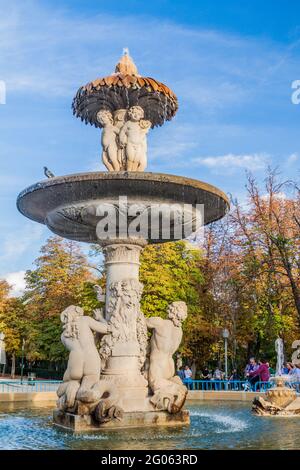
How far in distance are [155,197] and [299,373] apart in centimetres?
1058

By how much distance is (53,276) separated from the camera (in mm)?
36938

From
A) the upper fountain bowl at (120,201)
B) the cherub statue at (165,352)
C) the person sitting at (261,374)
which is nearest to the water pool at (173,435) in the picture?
the cherub statue at (165,352)

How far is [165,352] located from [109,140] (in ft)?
12.7

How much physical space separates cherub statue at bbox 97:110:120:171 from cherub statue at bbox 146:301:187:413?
277 cm

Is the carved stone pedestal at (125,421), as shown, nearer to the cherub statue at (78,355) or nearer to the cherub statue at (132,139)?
the cherub statue at (78,355)

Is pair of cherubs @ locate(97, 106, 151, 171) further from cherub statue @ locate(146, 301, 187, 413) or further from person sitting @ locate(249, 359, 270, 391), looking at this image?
person sitting @ locate(249, 359, 270, 391)

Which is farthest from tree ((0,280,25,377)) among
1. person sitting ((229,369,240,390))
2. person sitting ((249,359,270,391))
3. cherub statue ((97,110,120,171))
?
cherub statue ((97,110,120,171))

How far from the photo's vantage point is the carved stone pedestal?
26.5ft

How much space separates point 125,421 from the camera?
27.6 feet

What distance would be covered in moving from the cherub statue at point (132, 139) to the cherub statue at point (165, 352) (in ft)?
8.68

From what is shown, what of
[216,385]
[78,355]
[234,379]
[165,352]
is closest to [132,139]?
[165,352]

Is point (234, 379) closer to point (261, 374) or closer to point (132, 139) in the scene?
point (261, 374)
